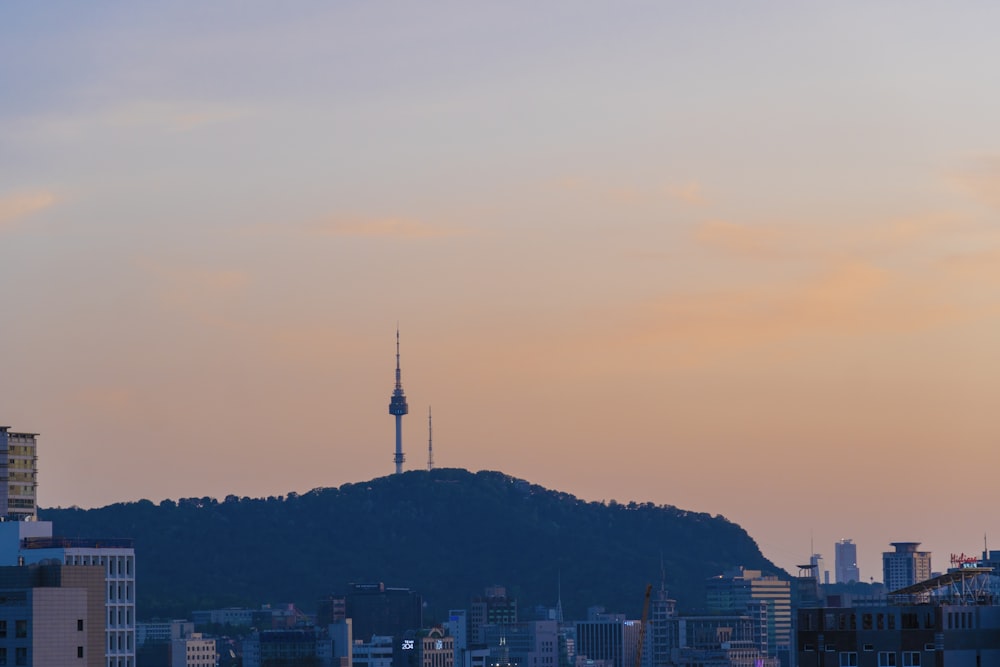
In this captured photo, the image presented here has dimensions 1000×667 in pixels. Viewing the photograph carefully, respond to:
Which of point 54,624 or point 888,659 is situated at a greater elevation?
point 54,624

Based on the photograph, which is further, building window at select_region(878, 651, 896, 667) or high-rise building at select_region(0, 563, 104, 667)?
high-rise building at select_region(0, 563, 104, 667)

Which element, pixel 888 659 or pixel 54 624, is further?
pixel 54 624

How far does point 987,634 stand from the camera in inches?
5153

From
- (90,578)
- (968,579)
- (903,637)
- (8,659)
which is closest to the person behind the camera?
(903,637)

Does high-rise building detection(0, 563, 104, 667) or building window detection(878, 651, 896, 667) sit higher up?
high-rise building detection(0, 563, 104, 667)

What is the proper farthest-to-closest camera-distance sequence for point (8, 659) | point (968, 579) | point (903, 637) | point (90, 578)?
1. point (90, 578)
2. point (8, 659)
3. point (968, 579)
4. point (903, 637)

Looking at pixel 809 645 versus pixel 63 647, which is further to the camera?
pixel 63 647

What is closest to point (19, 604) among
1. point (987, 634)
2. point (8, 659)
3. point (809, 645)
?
point (8, 659)

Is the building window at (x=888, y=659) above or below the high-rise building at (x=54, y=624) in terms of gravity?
below

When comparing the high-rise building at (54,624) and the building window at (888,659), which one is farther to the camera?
the high-rise building at (54,624)

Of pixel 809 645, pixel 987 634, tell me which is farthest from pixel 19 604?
pixel 987 634

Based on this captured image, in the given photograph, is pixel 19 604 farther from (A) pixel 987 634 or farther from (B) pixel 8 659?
(A) pixel 987 634

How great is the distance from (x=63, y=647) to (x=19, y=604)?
4.57m

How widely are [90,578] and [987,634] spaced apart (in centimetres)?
7085
